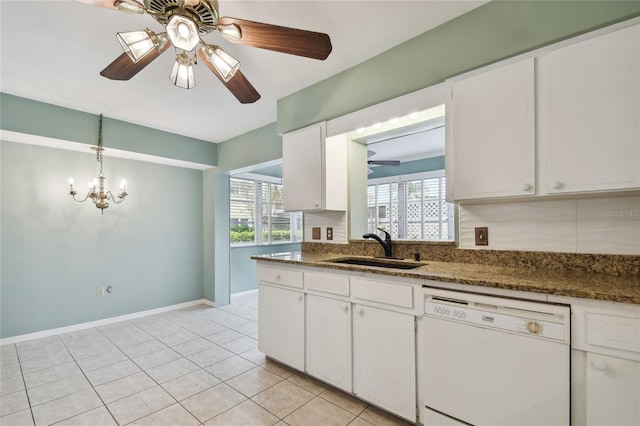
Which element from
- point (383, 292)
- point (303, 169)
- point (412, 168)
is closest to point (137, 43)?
point (303, 169)

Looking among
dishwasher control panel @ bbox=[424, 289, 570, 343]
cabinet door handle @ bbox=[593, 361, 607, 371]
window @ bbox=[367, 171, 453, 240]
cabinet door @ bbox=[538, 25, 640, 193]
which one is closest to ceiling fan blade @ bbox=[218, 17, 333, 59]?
cabinet door @ bbox=[538, 25, 640, 193]

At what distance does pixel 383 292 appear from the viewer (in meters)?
1.77

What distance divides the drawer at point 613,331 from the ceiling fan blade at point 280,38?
1.72m

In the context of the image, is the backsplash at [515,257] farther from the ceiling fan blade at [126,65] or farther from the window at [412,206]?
the window at [412,206]

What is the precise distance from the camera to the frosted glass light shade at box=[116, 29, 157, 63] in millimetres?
1444

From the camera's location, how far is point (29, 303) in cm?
315

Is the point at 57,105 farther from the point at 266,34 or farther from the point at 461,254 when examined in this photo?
the point at 461,254

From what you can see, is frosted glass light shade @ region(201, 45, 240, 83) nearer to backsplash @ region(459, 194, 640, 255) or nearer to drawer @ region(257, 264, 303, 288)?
drawer @ region(257, 264, 303, 288)

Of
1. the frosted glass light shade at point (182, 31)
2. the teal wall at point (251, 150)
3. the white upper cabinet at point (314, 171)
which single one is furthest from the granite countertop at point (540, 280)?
the teal wall at point (251, 150)

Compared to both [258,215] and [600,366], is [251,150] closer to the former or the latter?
[258,215]

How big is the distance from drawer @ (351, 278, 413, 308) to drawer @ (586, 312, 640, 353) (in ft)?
2.48

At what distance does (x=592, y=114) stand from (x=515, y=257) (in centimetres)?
87

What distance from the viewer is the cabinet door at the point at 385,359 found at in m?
1.67

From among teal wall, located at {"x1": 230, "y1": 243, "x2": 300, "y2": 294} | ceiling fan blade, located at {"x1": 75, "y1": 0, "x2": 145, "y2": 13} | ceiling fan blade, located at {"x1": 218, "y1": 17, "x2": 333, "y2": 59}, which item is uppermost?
ceiling fan blade, located at {"x1": 75, "y1": 0, "x2": 145, "y2": 13}
